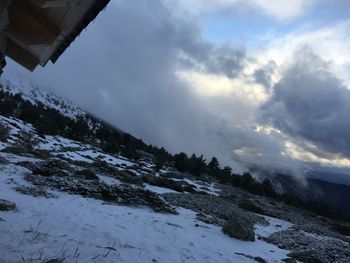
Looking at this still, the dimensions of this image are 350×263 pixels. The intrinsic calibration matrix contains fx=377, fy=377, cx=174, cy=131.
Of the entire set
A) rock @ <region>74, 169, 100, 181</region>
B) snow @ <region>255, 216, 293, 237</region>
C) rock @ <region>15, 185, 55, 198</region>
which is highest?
snow @ <region>255, 216, 293, 237</region>

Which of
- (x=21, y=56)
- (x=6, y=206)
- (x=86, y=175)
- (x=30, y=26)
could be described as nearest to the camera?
(x=30, y=26)

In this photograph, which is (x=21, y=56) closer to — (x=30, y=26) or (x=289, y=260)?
(x=30, y=26)

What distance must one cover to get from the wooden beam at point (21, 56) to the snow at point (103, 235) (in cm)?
427

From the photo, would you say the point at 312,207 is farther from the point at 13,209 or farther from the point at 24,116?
the point at 13,209

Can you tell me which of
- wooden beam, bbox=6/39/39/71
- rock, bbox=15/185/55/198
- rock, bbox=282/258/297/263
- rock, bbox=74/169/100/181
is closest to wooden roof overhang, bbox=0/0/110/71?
wooden beam, bbox=6/39/39/71

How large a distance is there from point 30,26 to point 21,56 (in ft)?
7.99

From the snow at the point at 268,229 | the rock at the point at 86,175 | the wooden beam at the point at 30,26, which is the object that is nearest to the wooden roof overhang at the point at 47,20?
the wooden beam at the point at 30,26

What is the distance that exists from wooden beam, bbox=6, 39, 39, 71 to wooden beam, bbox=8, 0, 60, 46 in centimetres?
114

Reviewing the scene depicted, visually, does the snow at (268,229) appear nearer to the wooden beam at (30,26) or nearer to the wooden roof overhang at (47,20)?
the wooden roof overhang at (47,20)

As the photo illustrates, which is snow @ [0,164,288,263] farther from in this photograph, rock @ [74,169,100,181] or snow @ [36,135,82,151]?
snow @ [36,135,82,151]

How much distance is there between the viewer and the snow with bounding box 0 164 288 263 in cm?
959

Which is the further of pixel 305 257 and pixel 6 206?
pixel 305 257

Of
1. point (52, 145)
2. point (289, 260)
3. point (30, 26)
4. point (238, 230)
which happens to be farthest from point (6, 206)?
point (52, 145)

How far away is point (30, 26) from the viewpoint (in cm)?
646
